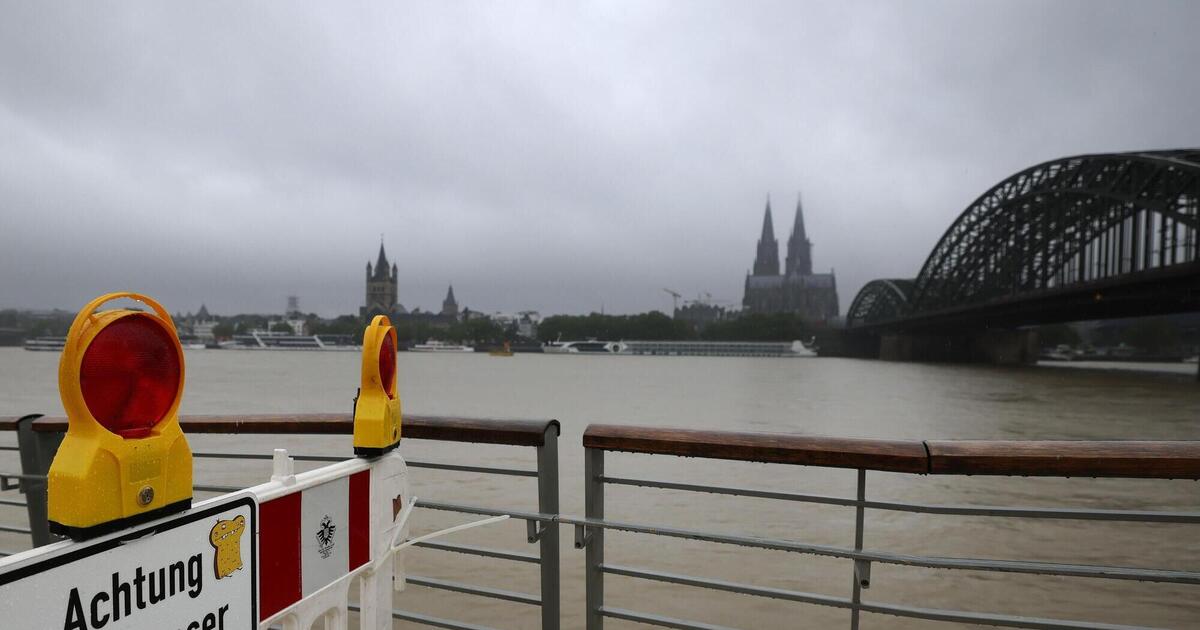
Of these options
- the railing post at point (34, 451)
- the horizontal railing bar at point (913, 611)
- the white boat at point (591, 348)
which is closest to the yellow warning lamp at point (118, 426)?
the horizontal railing bar at point (913, 611)

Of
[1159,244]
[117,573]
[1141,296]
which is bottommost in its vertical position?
[117,573]

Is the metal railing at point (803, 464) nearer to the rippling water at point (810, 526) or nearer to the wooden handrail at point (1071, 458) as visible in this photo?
the wooden handrail at point (1071, 458)

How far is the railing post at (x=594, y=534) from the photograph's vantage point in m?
2.34

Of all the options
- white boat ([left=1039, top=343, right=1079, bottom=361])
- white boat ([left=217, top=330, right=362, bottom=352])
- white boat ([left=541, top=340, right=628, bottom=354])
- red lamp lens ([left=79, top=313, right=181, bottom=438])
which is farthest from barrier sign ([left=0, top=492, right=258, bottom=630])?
white boat ([left=217, top=330, right=362, bottom=352])

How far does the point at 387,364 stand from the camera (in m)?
1.87

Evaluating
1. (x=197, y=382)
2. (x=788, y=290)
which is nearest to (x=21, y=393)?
(x=197, y=382)

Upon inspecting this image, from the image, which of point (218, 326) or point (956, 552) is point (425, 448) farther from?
point (218, 326)

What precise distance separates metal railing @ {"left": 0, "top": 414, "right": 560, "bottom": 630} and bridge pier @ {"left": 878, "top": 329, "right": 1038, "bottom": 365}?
284 ft

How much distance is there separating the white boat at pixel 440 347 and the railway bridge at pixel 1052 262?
A: 7534 cm

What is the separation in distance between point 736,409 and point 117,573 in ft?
97.1

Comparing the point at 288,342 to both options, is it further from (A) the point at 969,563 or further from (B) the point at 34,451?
(A) the point at 969,563

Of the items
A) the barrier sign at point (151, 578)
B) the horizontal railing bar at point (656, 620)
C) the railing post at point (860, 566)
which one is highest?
the barrier sign at point (151, 578)

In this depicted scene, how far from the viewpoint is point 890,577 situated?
6.75 m

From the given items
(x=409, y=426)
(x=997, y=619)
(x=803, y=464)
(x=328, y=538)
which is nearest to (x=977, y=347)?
(x=997, y=619)
